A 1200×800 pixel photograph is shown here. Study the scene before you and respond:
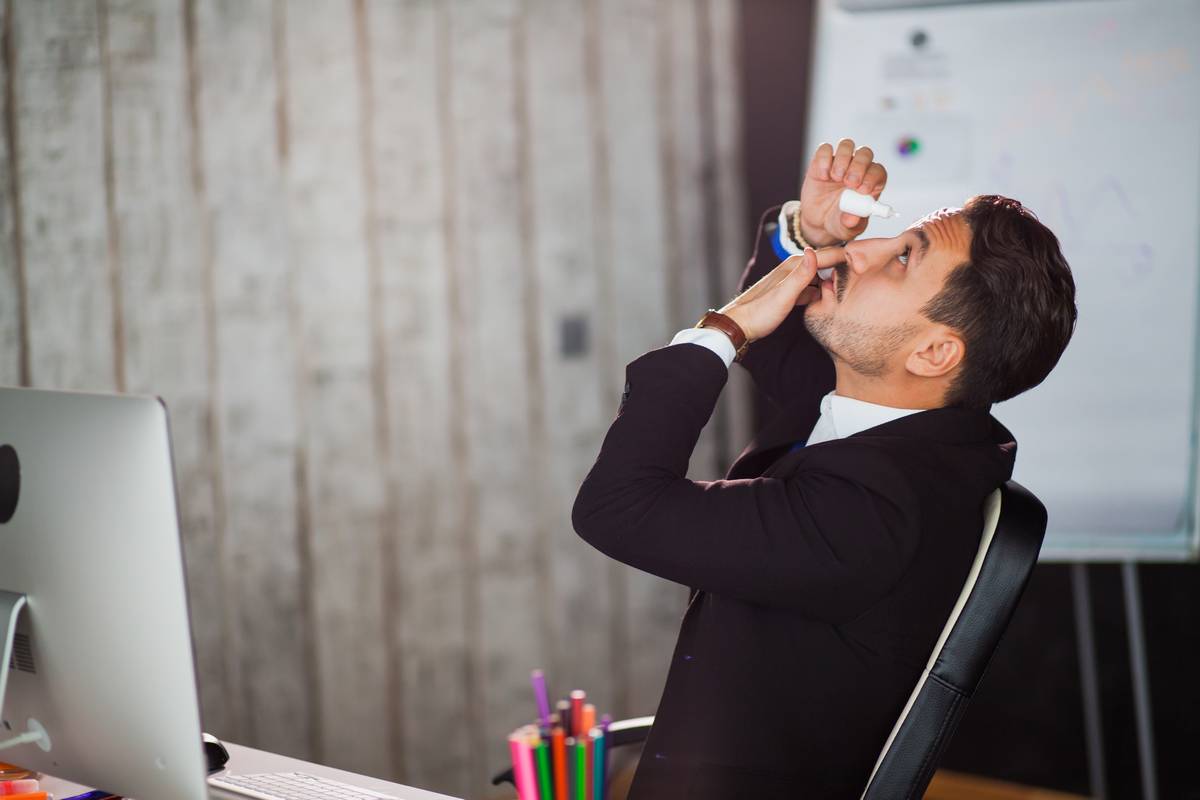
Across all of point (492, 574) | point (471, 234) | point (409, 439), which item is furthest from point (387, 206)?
point (492, 574)

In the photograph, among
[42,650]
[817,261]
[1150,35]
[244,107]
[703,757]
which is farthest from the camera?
[244,107]

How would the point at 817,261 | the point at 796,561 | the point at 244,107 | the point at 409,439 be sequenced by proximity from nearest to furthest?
the point at 796,561
the point at 817,261
the point at 244,107
the point at 409,439

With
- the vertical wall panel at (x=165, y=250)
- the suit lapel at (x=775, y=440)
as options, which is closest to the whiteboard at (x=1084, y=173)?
the suit lapel at (x=775, y=440)

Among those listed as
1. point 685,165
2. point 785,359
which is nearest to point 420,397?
point 685,165

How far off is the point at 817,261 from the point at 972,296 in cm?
20

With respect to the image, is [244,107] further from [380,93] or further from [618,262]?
[618,262]

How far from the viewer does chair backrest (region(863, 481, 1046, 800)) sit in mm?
1188

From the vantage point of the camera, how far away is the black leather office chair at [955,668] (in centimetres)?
119

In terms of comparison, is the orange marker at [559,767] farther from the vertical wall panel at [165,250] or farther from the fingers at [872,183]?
the vertical wall panel at [165,250]

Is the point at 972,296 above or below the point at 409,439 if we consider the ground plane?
above

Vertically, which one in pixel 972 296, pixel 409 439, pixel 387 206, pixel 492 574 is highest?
pixel 387 206

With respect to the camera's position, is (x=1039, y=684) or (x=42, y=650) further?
(x=1039, y=684)

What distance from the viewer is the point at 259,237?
251 centimetres

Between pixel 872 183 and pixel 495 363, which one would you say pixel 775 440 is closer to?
pixel 872 183
